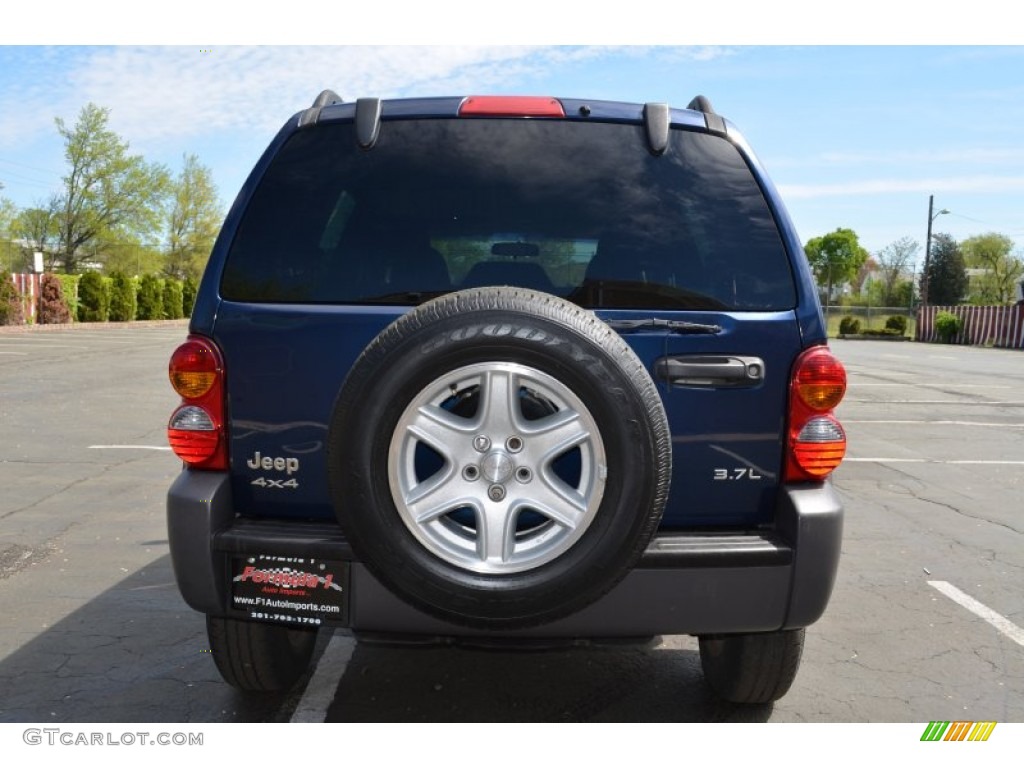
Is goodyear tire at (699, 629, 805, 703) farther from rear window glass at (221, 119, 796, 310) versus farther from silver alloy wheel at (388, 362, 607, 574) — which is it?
rear window glass at (221, 119, 796, 310)

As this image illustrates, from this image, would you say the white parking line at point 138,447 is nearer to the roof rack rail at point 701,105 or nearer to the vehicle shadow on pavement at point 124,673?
the vehicle shadow on pavement at point 124,673

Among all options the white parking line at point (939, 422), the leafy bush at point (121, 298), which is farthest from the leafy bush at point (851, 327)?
the white parking line at point (939, 422)

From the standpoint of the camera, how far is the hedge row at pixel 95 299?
30.6 metres

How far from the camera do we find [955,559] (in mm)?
5594

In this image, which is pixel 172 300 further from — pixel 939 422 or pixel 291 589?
pixel 291 589

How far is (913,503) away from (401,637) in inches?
221

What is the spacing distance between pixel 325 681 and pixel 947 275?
8456cm

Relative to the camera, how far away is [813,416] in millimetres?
2795

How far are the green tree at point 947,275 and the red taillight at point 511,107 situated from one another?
273ft

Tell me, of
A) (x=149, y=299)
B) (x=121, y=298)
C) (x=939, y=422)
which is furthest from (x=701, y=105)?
(x=149, y=299)

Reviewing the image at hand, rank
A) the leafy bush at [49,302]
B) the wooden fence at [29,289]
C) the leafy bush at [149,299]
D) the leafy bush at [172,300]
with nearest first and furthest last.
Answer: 1. the wooden fence at [29,289]
2. the leafy bush at [49,302]
3. the leafy bush at [149,299]
4. the leafy bush at [172,300]

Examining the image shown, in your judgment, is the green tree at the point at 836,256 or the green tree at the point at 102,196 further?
the green tree at the point at 836,256

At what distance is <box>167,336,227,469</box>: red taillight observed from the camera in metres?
2.79
